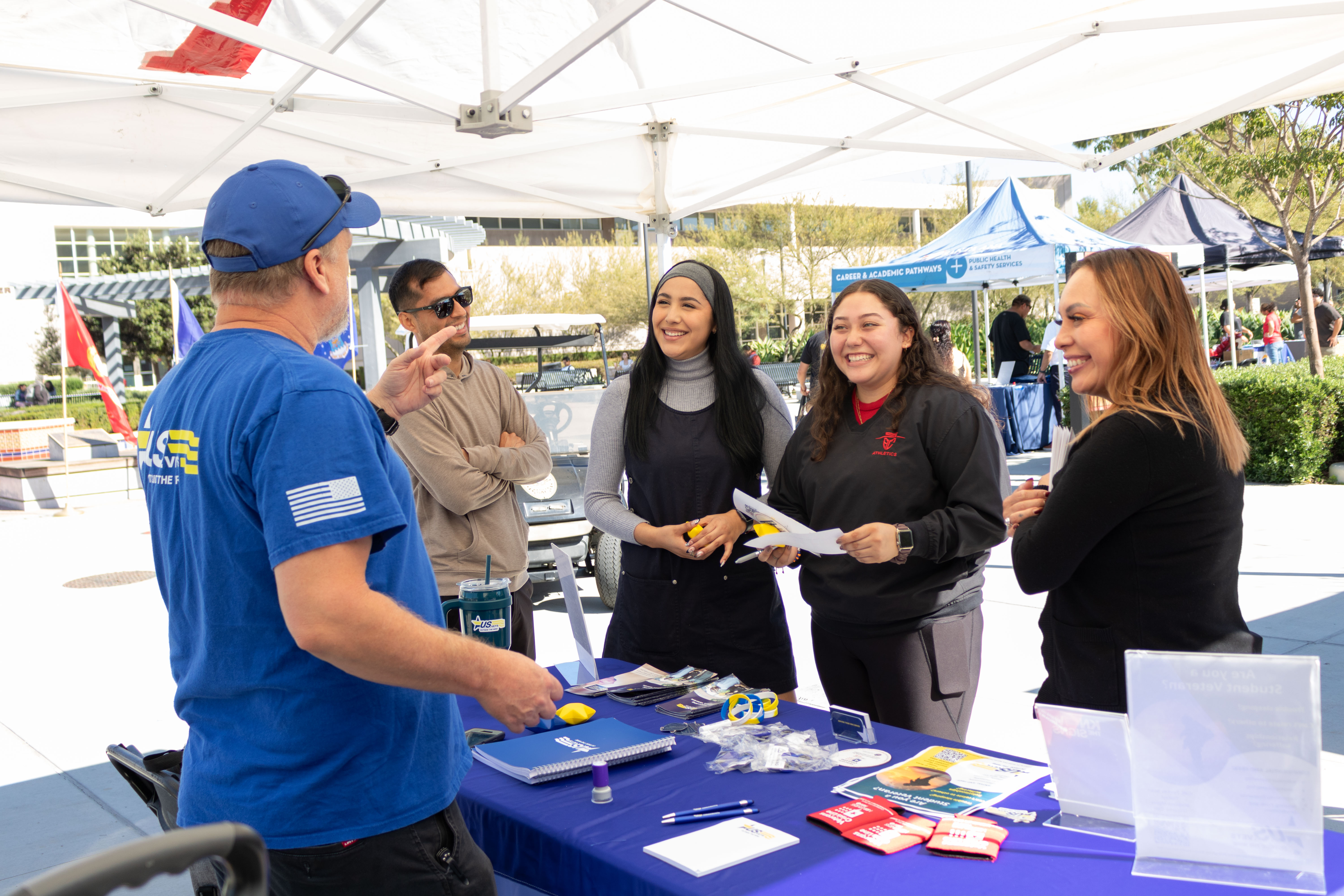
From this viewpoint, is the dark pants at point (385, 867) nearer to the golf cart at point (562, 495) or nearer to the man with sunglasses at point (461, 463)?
the man with sunglasses at point (461, 463)

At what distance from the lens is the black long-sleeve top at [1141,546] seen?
191cm

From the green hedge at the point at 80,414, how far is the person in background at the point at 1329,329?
22991mm

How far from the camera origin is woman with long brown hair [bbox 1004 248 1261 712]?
1919mm

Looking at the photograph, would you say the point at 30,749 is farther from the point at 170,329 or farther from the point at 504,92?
the point at 170,329

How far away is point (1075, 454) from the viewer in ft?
6.59

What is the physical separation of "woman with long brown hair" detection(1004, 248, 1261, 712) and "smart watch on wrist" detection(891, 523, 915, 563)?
1.40ft

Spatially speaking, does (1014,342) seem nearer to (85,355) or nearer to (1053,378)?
(1053,378)

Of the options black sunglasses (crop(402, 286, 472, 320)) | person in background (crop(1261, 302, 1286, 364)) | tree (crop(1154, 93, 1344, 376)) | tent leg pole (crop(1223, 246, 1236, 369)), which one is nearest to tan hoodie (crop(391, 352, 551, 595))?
black sunglasses (crop(402, 286, 472, 320))

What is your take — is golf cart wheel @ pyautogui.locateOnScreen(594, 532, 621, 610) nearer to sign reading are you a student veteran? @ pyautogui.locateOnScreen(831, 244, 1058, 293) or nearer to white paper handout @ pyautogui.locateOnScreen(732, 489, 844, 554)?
white paper handout @ pyautogui.locateOnScreen(732, 489, 844, 554)

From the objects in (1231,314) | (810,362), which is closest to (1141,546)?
(810,362)

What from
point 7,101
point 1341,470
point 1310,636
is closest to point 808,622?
point 1310,636

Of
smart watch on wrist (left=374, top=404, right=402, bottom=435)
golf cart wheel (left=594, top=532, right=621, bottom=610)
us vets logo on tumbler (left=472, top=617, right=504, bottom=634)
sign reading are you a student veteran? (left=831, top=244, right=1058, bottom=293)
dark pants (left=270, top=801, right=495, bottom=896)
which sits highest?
sign reading are you a student veteran? (left=831, top=244, right=1058, bottom=293)

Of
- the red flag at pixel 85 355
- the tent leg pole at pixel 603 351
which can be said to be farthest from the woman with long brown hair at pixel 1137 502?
the red flag at pixel 85 355

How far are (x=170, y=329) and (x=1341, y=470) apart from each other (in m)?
41.8
